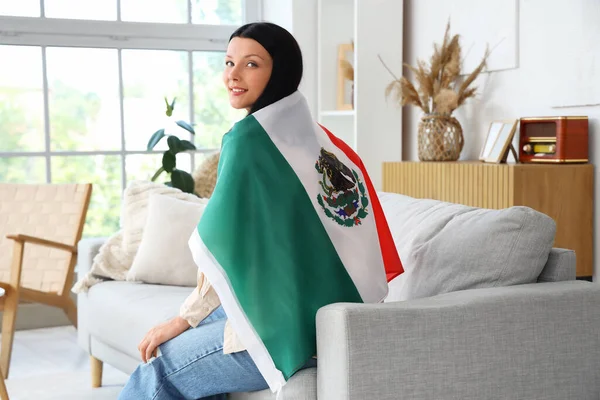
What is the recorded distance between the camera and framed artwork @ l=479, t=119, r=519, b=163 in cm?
354

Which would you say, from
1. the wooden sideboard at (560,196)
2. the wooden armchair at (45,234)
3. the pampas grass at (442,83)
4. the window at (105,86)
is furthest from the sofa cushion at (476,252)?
the window at (105,86)

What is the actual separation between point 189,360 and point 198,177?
2.76m

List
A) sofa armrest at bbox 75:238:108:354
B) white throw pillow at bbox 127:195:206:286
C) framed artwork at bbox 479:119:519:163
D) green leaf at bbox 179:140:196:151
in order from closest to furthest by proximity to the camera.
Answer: white throw pillow at bbox 127:195:206:286, sofa armrest at bbox 75:238:108:354, framed artwork at bbox 479:119:519:163, green leaf at bbox 179:140:196:151

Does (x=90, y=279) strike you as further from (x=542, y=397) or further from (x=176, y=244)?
(x=542, y=397)

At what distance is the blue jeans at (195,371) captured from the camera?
74.7 inches

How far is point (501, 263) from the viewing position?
203 cm

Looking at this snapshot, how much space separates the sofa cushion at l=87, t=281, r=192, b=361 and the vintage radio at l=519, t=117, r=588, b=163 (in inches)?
60.5

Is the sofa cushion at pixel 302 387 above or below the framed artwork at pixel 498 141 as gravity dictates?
below

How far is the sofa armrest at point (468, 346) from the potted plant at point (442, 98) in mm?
1992

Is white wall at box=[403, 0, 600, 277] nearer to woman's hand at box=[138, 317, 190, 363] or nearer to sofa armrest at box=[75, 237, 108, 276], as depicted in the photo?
sofa armrest at box=[75, 237, 108, 276]

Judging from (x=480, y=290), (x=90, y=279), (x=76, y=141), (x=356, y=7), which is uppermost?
(x=356, y=7)

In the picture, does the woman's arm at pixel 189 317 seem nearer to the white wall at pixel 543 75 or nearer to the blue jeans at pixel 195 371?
the blue jeans at pixel 195 371

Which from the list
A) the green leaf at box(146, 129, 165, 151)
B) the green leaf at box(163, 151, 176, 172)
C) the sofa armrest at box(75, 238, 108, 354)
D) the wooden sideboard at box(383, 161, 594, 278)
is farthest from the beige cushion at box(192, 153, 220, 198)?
the wooden sideboard at box(383, 161, 594, 278)

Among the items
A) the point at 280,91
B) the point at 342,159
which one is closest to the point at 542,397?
the point at 342,159
